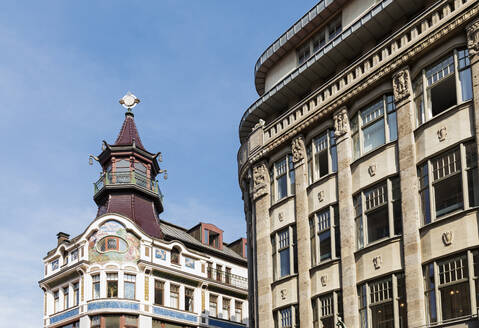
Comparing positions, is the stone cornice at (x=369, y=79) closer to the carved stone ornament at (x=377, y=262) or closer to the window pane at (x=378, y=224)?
the window pane at (x=378, y=224)

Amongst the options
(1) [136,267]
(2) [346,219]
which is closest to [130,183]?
(1) [136,267]

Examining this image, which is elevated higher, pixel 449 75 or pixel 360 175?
pixel 449 75

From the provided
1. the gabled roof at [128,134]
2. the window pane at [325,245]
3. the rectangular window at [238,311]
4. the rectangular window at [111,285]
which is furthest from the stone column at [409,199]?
the gabled roof at [128,134]

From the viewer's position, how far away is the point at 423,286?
1107 inches

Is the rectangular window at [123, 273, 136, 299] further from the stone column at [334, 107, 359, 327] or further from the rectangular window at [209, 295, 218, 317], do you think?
the stone column at [334, 107, 359, 327]

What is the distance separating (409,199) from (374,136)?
4.19 meters

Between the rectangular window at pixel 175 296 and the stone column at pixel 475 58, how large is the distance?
34490mm

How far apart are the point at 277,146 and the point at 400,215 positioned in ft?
32.8

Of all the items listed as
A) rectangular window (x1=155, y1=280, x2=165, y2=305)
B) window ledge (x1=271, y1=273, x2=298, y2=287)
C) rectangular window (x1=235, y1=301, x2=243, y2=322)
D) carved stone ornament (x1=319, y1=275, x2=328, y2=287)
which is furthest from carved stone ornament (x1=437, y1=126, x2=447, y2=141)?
rectangular window (x1=235, y1=301, x2=243, y2=322)

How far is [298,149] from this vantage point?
36.9 metres

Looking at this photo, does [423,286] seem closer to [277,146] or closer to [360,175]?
[360,175]

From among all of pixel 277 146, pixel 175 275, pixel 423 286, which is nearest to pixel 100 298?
pixel 175 275

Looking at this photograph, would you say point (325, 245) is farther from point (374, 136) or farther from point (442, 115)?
point (442, 115)

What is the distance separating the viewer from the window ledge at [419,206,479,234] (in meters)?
26.8
